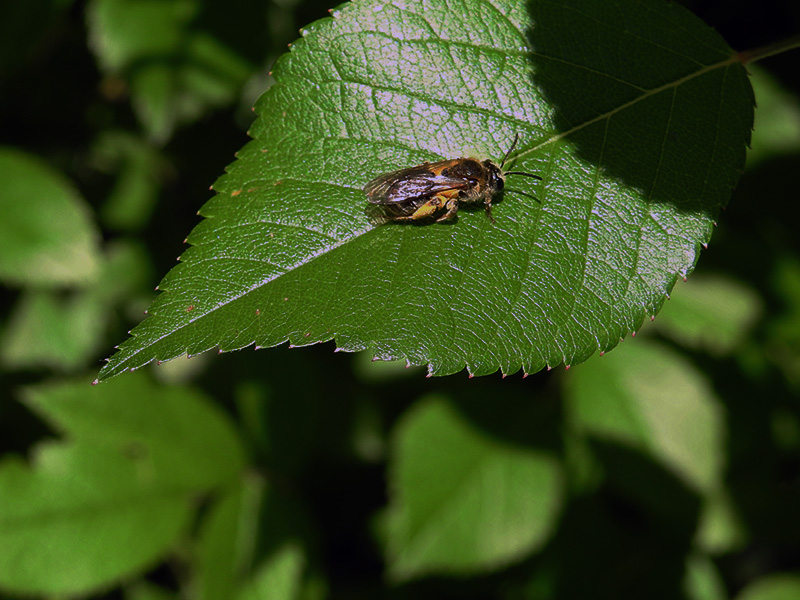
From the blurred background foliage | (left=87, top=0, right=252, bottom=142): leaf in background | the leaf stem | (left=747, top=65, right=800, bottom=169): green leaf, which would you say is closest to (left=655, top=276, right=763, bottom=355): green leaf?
the blurred background foliage

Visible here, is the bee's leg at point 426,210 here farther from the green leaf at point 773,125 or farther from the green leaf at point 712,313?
the green leaf at point 773,125

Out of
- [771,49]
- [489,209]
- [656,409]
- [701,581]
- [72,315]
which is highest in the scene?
[771,49]

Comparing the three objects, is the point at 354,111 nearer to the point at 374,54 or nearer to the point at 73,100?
the point at 374,54

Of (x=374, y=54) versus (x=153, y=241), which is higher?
(x=374, y=54)

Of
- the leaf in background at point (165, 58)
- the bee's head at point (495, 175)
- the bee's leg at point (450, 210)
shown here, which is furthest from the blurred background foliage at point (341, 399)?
the bee's head at point (495, 175)

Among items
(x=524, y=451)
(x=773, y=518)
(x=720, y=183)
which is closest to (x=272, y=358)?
(x=524, y=451)

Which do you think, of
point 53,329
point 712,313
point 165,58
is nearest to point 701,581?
point 712,313

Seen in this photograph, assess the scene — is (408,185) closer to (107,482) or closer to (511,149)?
(511,149)
